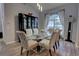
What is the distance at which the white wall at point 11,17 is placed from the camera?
5.34ft

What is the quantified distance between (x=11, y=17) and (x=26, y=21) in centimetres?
27

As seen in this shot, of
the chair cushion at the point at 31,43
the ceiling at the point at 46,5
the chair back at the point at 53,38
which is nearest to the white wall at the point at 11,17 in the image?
the ceiling at the point at 46,5

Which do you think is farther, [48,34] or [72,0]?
[48,34]

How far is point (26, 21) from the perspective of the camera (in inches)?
68.2

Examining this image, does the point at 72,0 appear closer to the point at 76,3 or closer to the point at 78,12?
the point at 76,3

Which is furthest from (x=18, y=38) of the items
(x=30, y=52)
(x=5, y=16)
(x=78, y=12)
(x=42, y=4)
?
(x=78, y=12)

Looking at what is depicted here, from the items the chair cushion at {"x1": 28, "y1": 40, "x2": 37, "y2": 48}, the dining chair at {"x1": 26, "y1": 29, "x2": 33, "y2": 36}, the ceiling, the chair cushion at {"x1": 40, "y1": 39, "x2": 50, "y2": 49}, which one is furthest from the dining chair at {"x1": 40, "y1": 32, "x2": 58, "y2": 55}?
the ceiling

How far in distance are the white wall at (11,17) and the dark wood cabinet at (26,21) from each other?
0.24 ft

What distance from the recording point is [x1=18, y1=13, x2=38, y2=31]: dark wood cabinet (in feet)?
5.49

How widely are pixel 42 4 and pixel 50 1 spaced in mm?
145

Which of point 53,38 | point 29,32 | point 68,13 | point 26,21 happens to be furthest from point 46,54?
point 68,13

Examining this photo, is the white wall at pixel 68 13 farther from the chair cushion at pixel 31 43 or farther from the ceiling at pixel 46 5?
the chair cushion at pixel 31 43

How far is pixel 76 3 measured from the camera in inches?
62.9

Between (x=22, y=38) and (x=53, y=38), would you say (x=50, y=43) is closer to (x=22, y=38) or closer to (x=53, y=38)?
(x=53, y=38)
